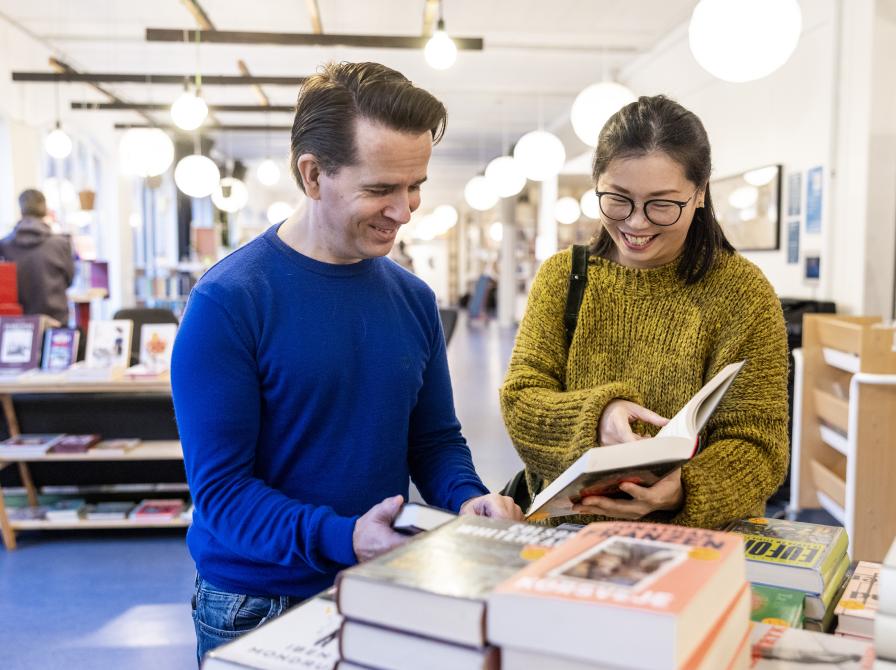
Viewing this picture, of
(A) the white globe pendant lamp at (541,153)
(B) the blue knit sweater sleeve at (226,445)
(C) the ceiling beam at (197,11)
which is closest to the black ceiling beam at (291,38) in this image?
(C) the ceiling beam at (197,11)

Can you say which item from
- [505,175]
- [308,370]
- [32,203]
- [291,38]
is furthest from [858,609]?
[505,175]

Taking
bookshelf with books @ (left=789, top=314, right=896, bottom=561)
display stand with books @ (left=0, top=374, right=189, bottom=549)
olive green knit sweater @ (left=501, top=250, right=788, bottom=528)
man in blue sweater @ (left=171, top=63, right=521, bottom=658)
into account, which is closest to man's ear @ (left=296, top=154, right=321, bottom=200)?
man in blue sweater @ (left=171, top=63, right=521, bottom=658)

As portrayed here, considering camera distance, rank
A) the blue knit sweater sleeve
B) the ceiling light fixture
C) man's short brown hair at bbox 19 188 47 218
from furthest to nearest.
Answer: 1. man's short brown hair at bbox 19 188 47 218
2. the ceiling light fixture
3. the blue knit sweater sleeve

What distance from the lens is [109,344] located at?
4.64 meters

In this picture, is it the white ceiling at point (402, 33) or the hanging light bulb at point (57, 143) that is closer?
the hanging light bulb at point (57, 143)

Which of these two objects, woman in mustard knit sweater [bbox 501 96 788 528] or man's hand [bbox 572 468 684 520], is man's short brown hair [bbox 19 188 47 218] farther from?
man's hand [bbox 572 468 684 520]

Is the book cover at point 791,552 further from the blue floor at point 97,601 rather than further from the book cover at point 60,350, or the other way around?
the book cover at point 60,350

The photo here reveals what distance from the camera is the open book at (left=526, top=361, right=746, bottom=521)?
1.00 m

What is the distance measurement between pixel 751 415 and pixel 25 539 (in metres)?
4.46

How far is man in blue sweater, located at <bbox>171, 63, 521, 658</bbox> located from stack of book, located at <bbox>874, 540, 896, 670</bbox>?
0.58 meters

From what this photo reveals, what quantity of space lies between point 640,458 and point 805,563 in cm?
30

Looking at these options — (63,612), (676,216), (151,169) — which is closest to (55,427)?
(63,612)

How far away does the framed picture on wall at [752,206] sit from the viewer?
6348mm

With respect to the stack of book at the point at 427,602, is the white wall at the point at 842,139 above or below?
above
